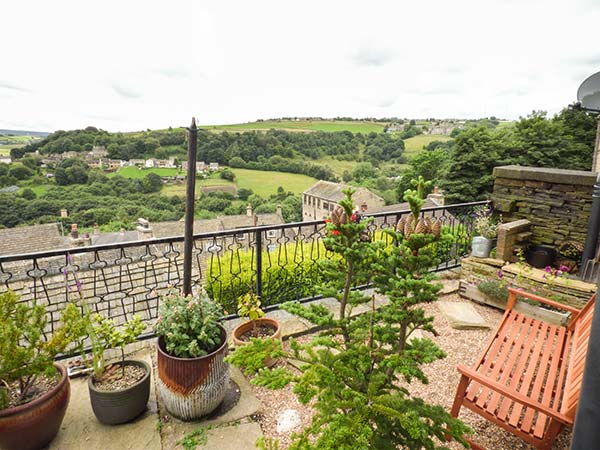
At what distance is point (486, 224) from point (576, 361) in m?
2.72

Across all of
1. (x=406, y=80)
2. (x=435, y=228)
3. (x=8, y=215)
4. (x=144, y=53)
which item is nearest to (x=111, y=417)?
(x=435, y=228)

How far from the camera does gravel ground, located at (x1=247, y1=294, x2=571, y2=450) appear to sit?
7.29ft

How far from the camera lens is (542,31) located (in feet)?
13.7

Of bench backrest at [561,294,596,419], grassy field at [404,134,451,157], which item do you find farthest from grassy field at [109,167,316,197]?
bench backrest at [561,294,596,419]

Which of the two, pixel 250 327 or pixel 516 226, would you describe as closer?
pixel 250 327

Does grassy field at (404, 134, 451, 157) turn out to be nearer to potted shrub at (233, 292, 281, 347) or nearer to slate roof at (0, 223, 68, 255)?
slate roof at (0, 223, 68, 255)

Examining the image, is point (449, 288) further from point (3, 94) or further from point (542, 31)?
point (3, 94)

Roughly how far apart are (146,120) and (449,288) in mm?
4456

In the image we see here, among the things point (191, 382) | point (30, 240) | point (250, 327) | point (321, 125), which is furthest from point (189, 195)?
point (321, 125)

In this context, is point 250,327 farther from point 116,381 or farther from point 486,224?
point 486,224

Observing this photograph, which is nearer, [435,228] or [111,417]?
[435,228]

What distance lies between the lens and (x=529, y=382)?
216 centimetres

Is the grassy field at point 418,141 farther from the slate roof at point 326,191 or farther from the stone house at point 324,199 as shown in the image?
the slate roof at point 326,191

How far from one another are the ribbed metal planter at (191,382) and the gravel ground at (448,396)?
1.55ft
